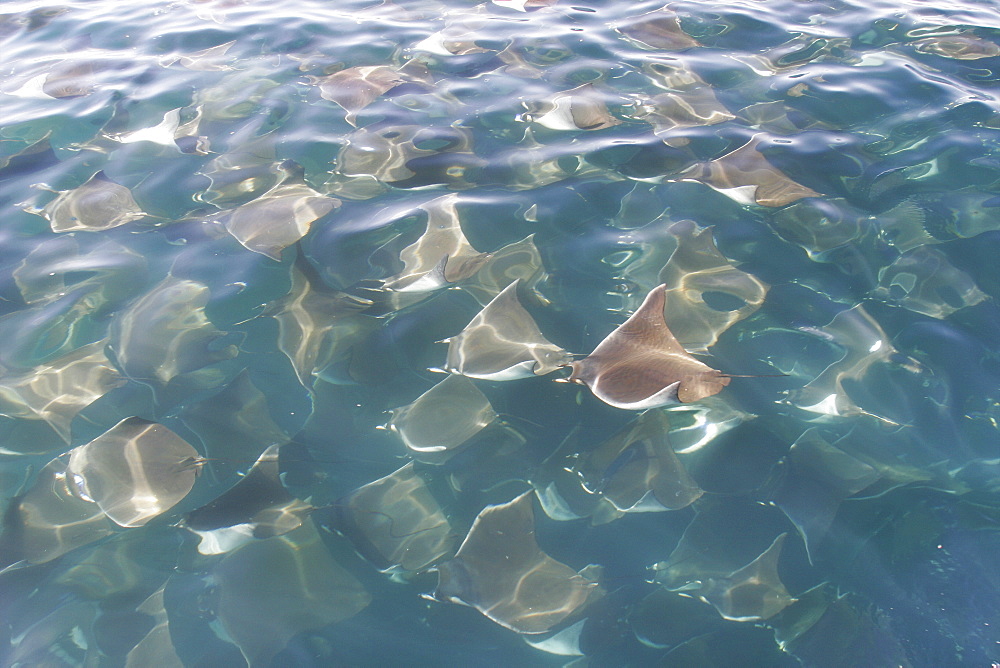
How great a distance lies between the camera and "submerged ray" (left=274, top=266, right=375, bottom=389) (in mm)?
3219

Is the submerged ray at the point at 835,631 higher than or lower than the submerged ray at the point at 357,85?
lower

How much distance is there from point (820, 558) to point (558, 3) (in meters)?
7.55

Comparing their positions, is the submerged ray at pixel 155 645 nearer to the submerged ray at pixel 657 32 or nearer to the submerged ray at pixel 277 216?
the submerged ray at pixel 277 216

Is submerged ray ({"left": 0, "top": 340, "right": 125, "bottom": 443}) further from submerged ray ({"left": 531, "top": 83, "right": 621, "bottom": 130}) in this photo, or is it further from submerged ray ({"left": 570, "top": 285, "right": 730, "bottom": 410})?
submerged ray ({"left": 531, "top": 83, "right": 621, "bottom": 130})

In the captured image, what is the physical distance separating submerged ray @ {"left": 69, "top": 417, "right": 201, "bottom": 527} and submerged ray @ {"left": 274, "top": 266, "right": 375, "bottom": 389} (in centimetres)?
66

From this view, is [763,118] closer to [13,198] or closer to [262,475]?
[262,475]

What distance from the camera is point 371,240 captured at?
3887 mm

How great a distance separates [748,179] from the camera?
4.07 m

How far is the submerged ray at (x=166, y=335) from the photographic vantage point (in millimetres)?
3246

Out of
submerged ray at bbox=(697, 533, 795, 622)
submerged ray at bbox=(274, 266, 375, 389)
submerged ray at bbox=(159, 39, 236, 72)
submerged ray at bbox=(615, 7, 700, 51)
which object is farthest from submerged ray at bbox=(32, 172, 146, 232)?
submerged ray at bbox=(615, 7, 700, 51)

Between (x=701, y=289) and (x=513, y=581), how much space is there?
6.32ft

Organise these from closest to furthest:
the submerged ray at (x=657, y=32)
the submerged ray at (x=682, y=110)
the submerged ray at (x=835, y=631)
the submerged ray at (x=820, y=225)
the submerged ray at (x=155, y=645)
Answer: the submerged ray at (x=835, y=631)
the submerged ray at (x=155, y=645)
the submerged ray at (x=820, y=225)
the submerged ray at (x=682, y=110)
the submerged ray at (x=657, y=32)

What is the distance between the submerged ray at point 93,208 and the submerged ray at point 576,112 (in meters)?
3.20

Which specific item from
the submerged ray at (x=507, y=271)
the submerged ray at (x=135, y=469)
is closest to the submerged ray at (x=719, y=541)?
the submerged ray at (x=507, y=271)
